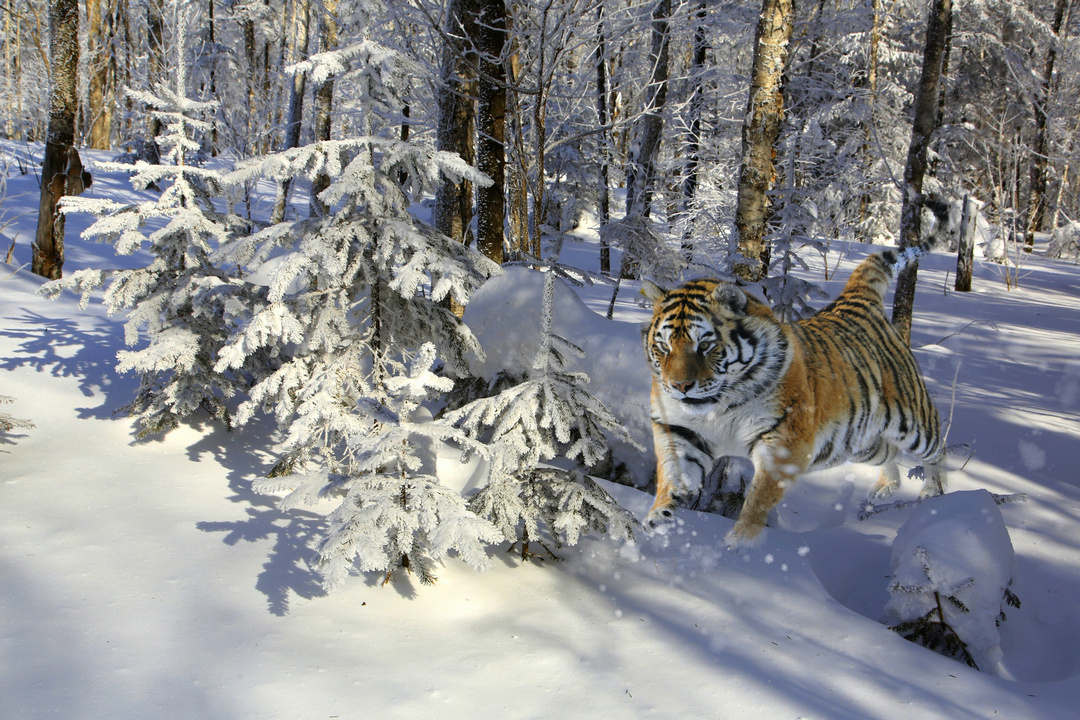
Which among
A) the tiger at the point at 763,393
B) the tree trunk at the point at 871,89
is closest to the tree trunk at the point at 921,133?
the tree trunk at the point at 871,89

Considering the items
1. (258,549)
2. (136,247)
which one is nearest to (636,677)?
(258,549)

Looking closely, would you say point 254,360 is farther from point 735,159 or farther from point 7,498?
point 735,159

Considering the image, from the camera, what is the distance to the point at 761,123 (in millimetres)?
4789

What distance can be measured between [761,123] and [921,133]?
177 centimetres

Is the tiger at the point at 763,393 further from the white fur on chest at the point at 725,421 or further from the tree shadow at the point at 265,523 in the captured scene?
the tree shadow at the point at 265,523

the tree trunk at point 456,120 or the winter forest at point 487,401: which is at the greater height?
the tree trunk at point 456,120

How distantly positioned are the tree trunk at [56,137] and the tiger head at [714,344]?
27.9ft

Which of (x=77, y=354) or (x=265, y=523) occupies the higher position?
(x=77, y=354)

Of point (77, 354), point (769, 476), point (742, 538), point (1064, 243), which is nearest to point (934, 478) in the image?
point (742, 538)

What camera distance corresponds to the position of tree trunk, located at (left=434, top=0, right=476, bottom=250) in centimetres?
583

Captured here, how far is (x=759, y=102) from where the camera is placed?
476cm

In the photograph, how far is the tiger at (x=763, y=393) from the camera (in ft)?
A: 8.34

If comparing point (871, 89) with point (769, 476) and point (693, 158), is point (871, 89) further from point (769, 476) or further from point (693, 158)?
point (769, 476)

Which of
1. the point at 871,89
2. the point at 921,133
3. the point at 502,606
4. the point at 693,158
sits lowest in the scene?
the point at 502,606
